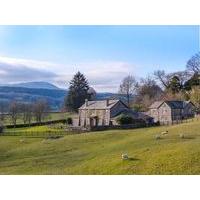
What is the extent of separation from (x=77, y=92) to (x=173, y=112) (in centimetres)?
1575

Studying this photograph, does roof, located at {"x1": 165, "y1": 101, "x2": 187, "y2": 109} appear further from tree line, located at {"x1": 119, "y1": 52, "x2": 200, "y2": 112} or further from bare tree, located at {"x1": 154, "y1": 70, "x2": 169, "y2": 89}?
bare tree, located at {"x1": 154, "y1": 70, "x2": 169, "y2": 89}

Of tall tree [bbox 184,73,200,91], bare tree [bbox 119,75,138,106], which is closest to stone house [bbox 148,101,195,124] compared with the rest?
tall tree [bbox 184,73,200,91]

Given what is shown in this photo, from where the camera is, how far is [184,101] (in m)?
27.3

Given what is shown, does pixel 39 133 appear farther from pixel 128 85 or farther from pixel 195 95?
pixel 128 85

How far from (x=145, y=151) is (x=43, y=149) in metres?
5.72

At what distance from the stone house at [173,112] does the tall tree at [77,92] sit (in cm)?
1290

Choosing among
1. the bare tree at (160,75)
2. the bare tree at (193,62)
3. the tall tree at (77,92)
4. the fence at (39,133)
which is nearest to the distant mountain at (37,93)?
Result: the tall tree at (77,92)

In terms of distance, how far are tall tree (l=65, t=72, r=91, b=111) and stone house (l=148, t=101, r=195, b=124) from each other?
508 inches

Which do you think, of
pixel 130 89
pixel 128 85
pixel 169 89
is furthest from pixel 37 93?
pixel 169 89

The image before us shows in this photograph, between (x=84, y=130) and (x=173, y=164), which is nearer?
(x=173, y=164)
